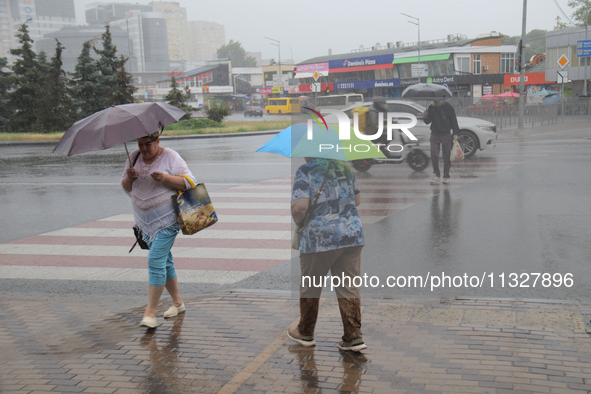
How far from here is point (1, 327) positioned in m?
4.80

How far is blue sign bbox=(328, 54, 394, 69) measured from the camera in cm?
6550

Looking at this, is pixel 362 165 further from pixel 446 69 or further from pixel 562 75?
pixel 446 69

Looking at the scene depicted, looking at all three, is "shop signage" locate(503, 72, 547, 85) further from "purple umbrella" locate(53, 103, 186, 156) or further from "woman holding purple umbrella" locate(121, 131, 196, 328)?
"purple umbrella" locate(53, 103, 186, 156)

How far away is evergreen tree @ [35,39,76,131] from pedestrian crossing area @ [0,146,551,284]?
28549 millimetres

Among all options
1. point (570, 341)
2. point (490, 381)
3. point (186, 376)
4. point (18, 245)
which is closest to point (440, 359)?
point (490, 381)

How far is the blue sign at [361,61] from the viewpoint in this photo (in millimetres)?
65500

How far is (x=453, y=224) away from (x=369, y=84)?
62.5 metres

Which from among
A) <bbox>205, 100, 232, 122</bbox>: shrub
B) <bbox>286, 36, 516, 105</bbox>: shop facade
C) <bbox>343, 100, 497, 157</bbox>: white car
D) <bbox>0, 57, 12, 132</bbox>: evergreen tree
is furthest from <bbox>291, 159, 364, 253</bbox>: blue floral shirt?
<bbox>286, 36, 516, 105</bbox>: shop facade

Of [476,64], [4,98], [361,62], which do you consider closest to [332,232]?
[4,98]

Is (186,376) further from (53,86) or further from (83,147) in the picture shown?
(53,86)

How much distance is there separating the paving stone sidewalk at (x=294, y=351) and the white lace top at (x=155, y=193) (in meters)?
0.91

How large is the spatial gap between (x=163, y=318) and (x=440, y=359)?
247 cm

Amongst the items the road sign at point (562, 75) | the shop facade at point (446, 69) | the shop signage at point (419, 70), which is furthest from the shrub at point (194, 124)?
the shop facade at point (446, 69)

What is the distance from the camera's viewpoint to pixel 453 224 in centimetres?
797
